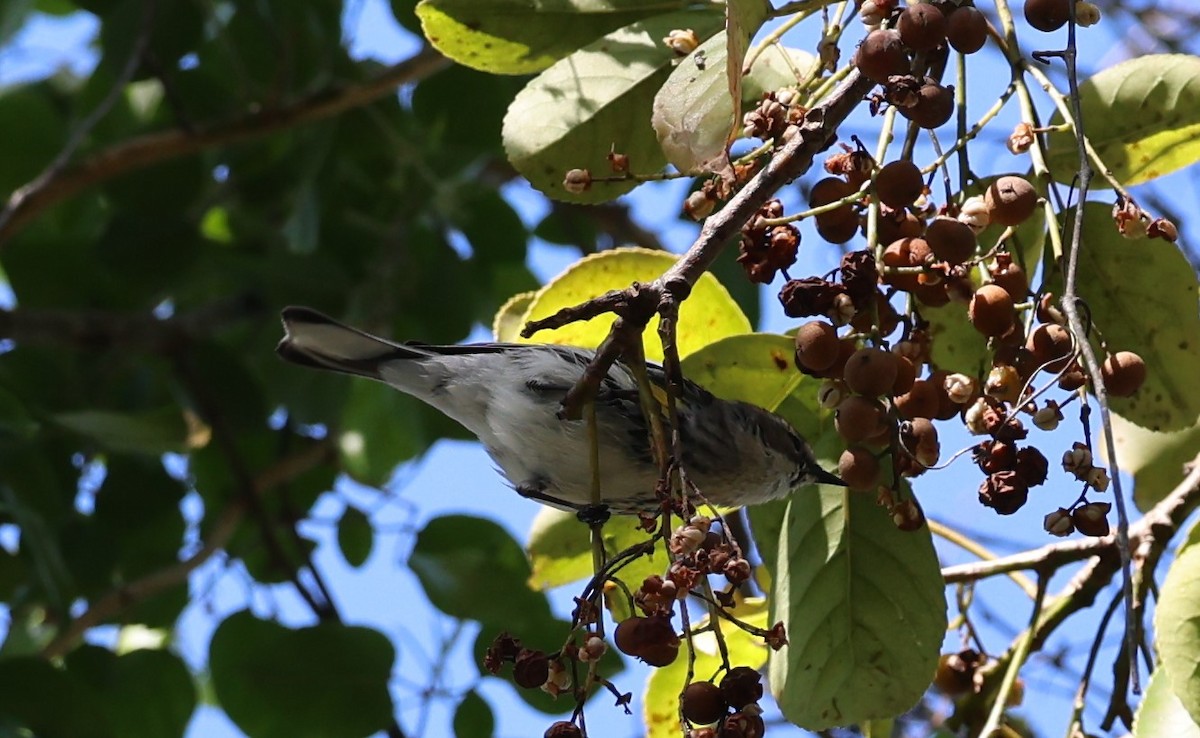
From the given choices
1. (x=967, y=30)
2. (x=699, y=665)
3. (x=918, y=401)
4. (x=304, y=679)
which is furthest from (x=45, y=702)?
(x=967, y=30)

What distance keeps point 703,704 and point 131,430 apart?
1.71 m

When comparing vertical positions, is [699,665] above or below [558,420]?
below

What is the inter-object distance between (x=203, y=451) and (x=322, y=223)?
0.63 meters

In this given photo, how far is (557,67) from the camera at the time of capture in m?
1.75

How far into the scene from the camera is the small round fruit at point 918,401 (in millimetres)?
1451

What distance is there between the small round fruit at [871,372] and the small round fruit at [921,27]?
0.31 meters

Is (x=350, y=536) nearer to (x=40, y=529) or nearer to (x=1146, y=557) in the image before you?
(x=40, y=529)

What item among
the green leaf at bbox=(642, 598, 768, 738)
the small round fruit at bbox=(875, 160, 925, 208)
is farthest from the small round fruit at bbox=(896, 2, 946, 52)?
the green leaf at bbox=(642, 598, 768, 738)

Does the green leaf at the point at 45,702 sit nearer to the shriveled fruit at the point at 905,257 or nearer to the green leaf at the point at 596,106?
the green leaf at the point at 596,106

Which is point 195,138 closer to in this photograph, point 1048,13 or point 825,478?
point 825,478

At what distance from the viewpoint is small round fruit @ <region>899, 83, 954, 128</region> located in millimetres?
1336

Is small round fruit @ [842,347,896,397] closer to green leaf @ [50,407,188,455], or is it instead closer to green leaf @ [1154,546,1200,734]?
green leaf @ [1154,546,1200,734]

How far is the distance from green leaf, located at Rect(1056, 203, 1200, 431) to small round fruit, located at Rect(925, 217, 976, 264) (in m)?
0.30

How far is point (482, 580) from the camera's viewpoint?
235cm
